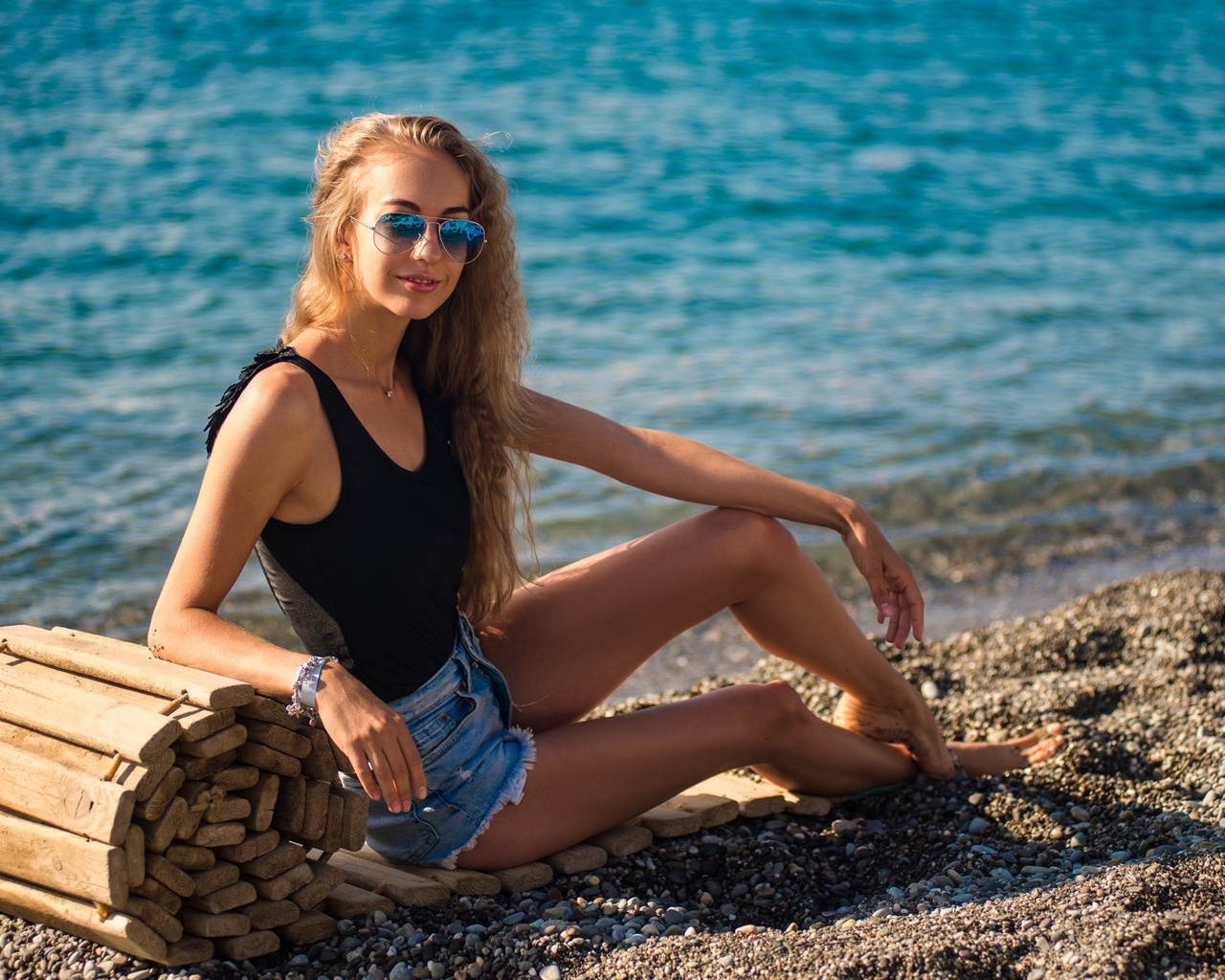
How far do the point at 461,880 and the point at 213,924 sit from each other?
0.67m

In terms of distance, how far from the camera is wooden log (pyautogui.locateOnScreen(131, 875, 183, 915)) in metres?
2.79

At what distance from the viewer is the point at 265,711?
287cm

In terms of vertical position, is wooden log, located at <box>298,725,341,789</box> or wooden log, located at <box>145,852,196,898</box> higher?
wooden log, located at <box>298,725,341,789</box>

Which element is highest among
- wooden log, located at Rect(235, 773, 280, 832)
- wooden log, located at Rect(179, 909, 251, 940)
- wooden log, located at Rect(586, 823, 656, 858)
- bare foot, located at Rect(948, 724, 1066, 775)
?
wooden log, located at Rect(235, 773, 280, 832)

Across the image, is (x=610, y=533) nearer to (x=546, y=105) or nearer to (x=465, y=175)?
(x=465, y=175)

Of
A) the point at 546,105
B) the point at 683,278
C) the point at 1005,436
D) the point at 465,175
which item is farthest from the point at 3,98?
the point at 465,175

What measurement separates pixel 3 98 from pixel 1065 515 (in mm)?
12570

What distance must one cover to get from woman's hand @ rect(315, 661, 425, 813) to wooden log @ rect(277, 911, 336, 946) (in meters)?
0.45

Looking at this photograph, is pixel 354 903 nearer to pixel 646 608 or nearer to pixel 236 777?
pixel 236 777

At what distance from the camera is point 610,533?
24.2 feet

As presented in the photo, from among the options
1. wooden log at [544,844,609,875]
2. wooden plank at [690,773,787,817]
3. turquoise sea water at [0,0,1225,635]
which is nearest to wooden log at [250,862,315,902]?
wooden log at [544,844,609,875]

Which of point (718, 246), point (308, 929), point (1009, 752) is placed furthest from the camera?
point (718, 246)

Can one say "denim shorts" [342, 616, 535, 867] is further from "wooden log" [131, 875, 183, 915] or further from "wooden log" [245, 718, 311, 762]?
"wooden log" [131, 875, 183, 915]

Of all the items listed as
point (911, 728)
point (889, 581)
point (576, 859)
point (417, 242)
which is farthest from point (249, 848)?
point (911, 728)
